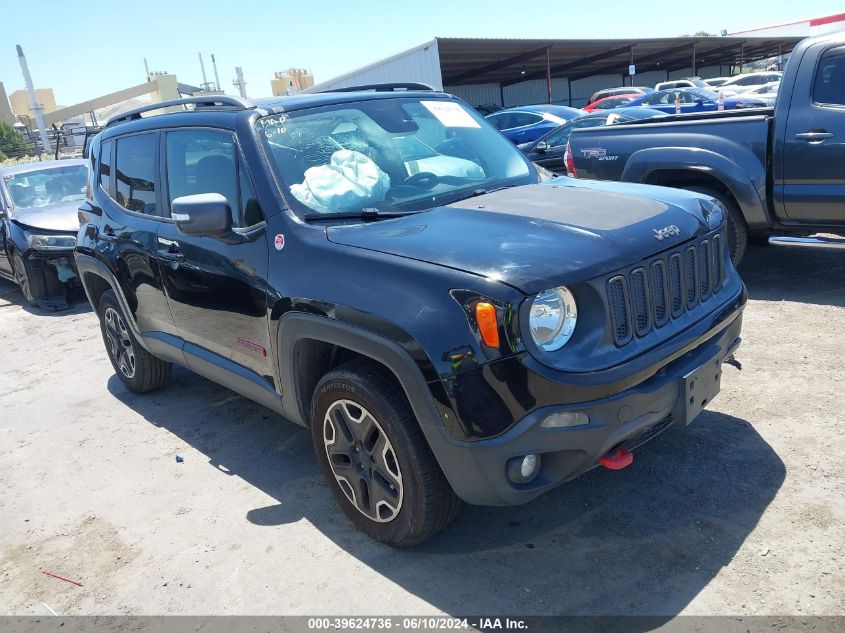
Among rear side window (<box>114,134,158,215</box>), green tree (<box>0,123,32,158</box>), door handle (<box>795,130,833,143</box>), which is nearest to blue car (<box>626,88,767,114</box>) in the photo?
door handle (<box>795,130,833,143</box>)

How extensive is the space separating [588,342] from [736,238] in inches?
166

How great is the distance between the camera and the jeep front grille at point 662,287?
8.63 ft

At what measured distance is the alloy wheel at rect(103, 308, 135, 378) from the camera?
518 cm

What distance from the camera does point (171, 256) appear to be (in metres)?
4.02

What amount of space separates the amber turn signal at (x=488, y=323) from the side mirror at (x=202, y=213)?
1.50 meters

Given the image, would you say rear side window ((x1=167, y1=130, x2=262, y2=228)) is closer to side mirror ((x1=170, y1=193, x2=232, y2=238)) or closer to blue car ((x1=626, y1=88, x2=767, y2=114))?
side mirror ((x1=170, y1=193, x2=232, y2=238))

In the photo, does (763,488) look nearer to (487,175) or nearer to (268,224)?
(487,175)

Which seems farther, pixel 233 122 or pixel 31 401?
pixel 31 401

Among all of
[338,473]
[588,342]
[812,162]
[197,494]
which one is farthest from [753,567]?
[812,162]

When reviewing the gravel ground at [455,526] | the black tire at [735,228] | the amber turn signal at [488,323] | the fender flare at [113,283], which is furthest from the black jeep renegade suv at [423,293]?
the black tire at [735,228]

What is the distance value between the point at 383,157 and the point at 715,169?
3.60 metres

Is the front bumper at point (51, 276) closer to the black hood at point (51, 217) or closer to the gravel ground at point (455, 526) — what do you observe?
the black hood at point (51, 217)

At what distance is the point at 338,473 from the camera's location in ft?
10.4

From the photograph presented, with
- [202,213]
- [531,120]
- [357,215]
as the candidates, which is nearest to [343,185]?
[357,215]
